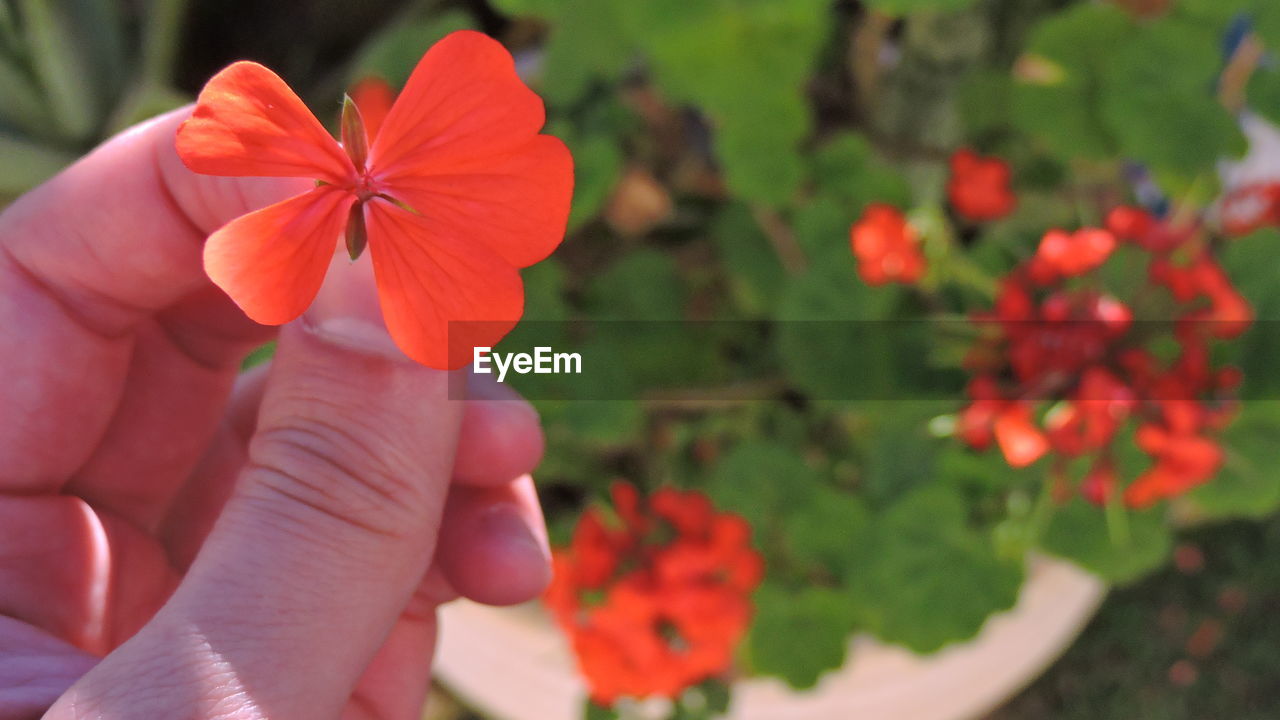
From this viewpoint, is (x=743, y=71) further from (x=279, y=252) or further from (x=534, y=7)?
(x=279, y=252)

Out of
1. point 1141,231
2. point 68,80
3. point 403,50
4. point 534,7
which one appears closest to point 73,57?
point 68,80

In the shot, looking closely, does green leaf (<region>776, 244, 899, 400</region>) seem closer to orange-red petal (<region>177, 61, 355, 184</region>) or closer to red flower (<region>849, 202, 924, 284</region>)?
red flower (<region>849, 202, 924, 284</region>)

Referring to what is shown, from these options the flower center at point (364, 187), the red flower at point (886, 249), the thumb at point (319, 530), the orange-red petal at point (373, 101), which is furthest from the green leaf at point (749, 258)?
the flower center at point (364, 187)

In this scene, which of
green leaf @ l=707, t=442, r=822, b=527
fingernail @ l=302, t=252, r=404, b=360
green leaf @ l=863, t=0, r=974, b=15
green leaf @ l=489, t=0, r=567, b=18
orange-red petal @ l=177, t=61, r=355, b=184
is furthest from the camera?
green leaf @ l=707, t=442, r=822, b=527

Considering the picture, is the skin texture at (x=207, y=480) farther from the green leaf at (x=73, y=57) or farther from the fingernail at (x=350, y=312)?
the green leaf at (x=73, y=57)

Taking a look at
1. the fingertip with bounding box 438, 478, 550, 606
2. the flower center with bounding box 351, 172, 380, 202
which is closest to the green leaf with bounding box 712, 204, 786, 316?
the fingertip with bounding box 438, 478, 550, 606

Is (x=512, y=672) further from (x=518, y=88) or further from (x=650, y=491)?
(x=518, y=88)
